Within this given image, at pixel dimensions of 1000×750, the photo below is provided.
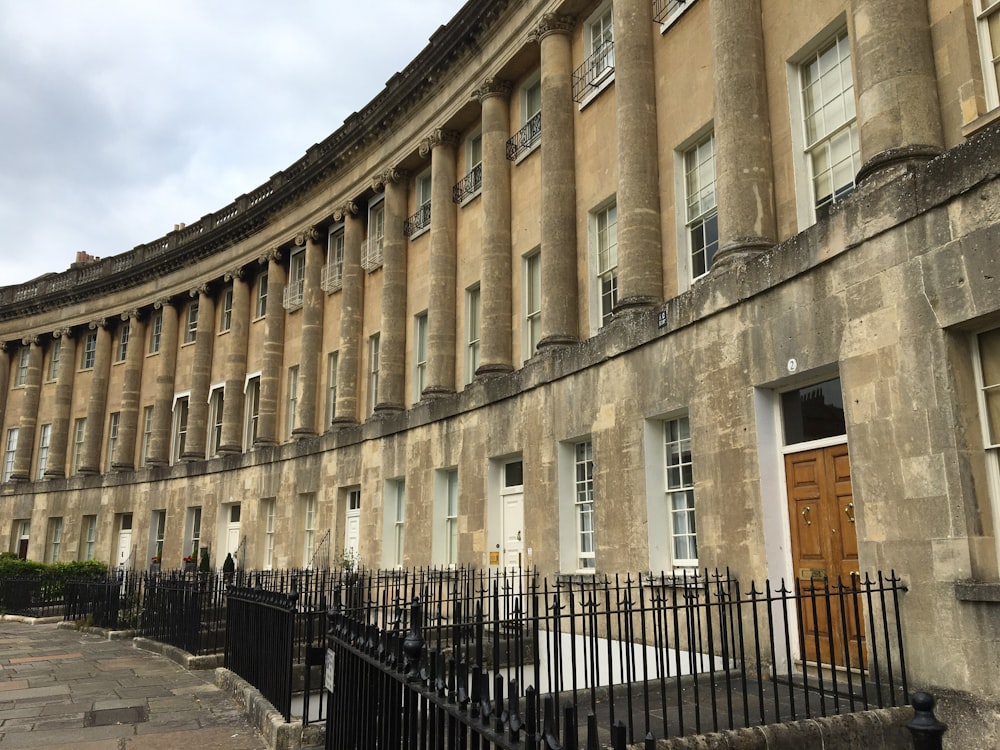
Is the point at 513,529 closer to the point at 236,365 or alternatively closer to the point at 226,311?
the point at 236,365

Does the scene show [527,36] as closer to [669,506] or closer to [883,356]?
[669,506]

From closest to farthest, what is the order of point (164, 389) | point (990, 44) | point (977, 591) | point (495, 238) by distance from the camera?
point (977, 591) < point (990, 44) < point (495, 238) < point (164, 389)

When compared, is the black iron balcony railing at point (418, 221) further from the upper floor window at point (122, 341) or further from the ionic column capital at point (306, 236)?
the upper floor window at point (122, 341)

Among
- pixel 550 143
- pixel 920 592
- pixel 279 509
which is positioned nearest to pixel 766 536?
pixel 920 592

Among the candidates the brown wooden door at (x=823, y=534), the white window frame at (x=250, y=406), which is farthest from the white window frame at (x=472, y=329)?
the white window frame at (x=250, y=406)

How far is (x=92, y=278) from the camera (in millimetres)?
35375

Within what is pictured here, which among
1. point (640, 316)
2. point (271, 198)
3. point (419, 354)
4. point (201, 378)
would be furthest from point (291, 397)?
point (640, 316)

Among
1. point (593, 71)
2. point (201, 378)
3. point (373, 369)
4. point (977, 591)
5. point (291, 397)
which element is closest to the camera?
point (977, 591)

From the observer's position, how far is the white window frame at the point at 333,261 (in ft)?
78.9

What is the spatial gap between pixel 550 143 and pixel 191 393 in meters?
19.4

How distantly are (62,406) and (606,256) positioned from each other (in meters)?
29.7

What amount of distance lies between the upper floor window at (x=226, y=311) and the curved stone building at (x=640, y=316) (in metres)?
1.44

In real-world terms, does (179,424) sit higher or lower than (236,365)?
lower

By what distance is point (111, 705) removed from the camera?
8.86 m
